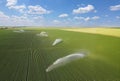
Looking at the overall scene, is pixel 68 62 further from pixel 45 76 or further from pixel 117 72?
pixel 117 72

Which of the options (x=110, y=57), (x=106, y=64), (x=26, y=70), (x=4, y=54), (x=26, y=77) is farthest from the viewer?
(x=4, y=54)

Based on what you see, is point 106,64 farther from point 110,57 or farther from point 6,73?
point 6,73

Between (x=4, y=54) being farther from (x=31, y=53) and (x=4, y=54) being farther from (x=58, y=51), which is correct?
(x=58, y=51)

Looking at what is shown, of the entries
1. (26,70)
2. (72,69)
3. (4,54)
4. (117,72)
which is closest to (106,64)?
(117,72)

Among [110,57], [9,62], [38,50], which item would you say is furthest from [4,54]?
[110,57]

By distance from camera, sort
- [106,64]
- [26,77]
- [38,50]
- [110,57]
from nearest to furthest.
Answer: [26,77] → [106,64] → [110,57] → [38,50]

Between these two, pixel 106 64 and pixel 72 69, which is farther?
pixel 106 64

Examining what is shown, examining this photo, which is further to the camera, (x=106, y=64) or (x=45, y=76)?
(x=106, y=64)

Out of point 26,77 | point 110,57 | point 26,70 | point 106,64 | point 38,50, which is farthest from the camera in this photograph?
point 38,50

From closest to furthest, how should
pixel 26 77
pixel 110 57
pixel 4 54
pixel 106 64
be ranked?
pixel 26 77 → pixel 106 64 → pixel 110 57 → pixel 4 54
